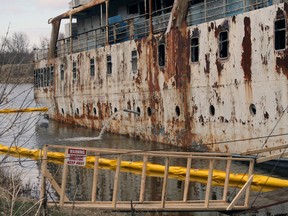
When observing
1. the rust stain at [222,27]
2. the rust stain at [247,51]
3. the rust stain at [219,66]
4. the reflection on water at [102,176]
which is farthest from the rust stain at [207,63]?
the reflection on water at [102,176]

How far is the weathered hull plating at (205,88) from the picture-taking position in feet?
48.7

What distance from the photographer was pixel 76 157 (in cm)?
943

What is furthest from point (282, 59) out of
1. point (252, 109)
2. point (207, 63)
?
point (207, 63)

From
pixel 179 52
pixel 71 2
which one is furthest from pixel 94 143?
pixel 71 2

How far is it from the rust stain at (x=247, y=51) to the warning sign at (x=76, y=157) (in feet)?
24.8

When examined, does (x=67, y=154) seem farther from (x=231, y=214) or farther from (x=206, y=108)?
(x=206, y=108)

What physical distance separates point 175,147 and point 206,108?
239 cm

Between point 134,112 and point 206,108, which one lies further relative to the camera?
point 134,112

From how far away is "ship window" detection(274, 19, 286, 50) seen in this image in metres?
14.5

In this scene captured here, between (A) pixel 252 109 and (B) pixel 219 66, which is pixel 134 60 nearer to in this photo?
(B) pixel 219 66

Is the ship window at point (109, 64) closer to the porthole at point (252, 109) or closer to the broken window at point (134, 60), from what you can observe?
the broken window at point (134, 60)

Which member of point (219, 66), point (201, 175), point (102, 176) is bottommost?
point (102, 176)

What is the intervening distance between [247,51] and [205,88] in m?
2.40

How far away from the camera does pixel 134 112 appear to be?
2219 centimetres
